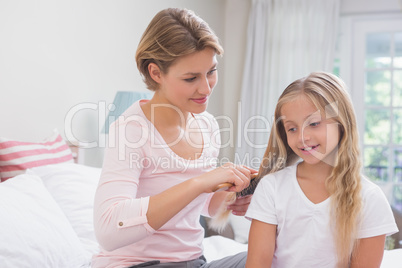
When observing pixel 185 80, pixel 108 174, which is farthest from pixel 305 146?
pixel 108 174

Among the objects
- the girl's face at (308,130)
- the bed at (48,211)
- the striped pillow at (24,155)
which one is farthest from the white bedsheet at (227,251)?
the striped pillow at (24,155)

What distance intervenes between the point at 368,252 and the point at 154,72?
84 centimetres

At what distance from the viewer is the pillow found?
1391mm

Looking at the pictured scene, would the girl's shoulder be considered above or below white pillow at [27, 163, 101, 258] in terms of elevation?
above

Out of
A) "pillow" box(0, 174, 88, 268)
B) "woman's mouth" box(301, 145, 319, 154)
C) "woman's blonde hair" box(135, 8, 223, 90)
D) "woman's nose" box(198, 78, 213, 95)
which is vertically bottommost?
"pillow" box(0, 174, 88, 268)

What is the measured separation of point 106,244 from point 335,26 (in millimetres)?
3625

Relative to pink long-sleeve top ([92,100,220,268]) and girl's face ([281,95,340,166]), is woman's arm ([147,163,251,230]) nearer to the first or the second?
pink long-sleeve top ([92,100,220,268])

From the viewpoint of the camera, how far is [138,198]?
4.53 feet

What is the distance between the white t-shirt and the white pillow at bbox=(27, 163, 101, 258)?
75cm

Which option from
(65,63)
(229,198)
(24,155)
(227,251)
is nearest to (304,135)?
(229,198)

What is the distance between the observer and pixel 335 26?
4.27 meters

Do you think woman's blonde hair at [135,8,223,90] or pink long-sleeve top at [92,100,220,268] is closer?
pink long-sleeve top at [92,100,220,268]

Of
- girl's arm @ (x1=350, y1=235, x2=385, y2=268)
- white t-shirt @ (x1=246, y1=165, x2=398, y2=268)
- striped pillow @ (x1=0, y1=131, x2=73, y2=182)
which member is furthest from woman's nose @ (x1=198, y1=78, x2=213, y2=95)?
striped pillow @ (x1=0, y1=131, x2=73, y2=182)

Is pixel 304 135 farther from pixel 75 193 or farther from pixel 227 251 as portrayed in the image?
pixel 75 193
